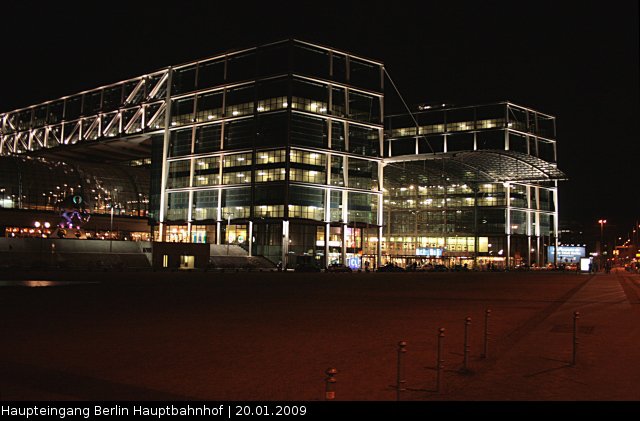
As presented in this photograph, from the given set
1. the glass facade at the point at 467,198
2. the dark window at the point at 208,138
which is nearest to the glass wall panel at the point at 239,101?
the dark window at the point at 208,138

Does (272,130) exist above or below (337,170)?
above

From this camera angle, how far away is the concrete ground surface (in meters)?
11.3

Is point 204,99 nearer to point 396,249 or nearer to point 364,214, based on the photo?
point 364,214

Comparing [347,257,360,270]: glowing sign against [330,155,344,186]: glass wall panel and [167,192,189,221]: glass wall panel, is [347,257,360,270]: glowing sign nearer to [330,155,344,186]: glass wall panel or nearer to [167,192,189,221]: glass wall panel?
[330,155,344,186]: glass wall panel

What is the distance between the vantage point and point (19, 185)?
119 metres

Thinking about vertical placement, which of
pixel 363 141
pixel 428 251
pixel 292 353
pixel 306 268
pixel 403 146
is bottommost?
pixel 292 353

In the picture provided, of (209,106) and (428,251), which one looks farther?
(428,251)

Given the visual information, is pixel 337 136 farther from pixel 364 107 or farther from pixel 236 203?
pixel 236 203

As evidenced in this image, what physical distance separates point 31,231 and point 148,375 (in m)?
116

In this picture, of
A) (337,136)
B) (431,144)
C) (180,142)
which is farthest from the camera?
(431,144)

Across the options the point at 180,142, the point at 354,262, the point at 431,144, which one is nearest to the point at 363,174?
the point at 354,262

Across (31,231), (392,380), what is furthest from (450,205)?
(392,380)

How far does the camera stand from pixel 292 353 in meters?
15.3

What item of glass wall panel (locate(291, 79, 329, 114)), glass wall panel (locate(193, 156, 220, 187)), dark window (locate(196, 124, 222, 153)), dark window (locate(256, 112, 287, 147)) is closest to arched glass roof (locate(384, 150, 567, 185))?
glass wall panel (locate(291, 79, 329, 114))
